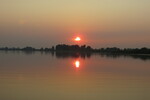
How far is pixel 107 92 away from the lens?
14180 millimetres

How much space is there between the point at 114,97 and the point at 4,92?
16.9 feet

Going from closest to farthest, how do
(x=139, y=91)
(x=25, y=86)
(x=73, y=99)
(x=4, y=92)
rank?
(x=73, y=99), (x=4, y=92), (x=139, y=91), (x=25, y=86)

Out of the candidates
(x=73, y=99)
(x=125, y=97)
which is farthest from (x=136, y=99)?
(x=73, y=99)

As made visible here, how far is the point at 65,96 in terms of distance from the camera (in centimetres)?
1288

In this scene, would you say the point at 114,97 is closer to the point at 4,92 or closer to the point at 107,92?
the point at 107,92

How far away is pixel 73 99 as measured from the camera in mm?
12273

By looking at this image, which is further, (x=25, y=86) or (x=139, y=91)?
(x=25, y=86)

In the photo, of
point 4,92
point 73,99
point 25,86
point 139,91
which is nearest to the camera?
point 73,99

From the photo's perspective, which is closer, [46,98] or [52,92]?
[46,98]

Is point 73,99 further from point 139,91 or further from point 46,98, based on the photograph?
point 139,91

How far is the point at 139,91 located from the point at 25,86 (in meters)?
6.09

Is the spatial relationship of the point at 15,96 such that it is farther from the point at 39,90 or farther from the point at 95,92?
the point at 95,92

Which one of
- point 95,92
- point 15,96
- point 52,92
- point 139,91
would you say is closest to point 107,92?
point 95,92

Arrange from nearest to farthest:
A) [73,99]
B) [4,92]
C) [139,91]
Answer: [73,99] → [4,92] → [139,91]
